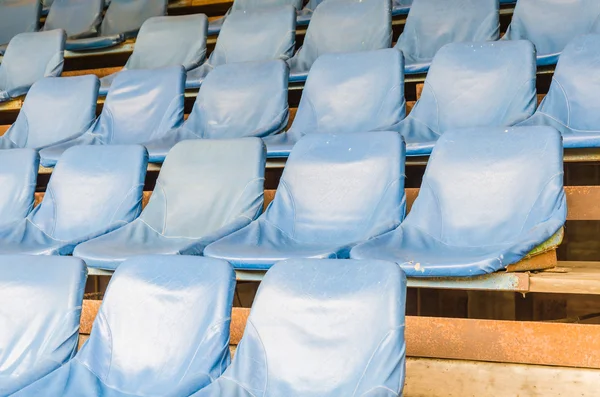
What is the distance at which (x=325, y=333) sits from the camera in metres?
0.90

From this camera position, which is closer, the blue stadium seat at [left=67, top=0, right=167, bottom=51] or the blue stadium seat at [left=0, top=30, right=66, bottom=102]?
the blue stadium seat at [left=0, top=30, right=66, bottom=102]

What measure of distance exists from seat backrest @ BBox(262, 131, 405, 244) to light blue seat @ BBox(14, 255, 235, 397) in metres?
0.39

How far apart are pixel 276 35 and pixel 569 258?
0.93m

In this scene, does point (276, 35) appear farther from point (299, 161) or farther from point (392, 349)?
point (392, 349)

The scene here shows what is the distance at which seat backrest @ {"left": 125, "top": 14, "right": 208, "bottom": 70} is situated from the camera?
2.16 m

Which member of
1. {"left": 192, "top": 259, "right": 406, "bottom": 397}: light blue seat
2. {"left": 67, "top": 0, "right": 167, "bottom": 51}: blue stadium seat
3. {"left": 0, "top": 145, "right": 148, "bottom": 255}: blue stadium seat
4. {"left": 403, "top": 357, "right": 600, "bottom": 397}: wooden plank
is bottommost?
{"left": 403, "top": 357, "right": 600, "bottom": 397}: wooden plank

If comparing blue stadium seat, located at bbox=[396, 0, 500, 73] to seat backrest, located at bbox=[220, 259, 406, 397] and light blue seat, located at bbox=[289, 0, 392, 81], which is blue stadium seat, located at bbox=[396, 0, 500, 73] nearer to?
light blue seat, located at bbox=[289, 0, 392, 81]

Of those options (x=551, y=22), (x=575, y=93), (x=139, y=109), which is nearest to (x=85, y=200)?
(x=139, y=109)

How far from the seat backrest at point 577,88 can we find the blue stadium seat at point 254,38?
29.8 inches

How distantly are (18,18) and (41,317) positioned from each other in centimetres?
180

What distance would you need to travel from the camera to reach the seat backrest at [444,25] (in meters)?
1.86

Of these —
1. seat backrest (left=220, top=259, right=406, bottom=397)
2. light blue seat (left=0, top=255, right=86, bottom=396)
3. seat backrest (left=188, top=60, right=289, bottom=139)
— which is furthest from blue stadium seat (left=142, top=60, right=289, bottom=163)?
seat backrest (left=220, top=259, right=406, bottom=397)

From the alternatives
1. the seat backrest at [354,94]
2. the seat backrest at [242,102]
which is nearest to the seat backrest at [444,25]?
the seat backrest at [354,94]

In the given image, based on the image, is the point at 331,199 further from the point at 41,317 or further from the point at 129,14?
the point at 129,14
